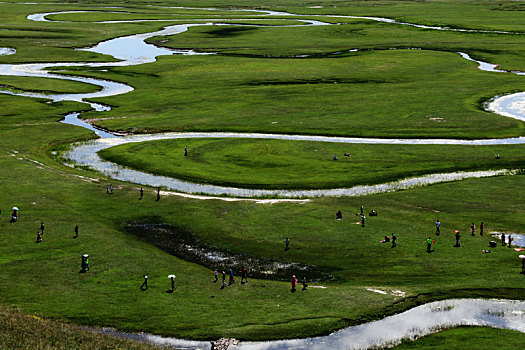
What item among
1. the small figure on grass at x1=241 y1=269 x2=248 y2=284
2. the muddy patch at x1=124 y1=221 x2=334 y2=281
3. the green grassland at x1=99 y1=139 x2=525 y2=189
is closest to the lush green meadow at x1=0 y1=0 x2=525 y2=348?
the green grassland at x1=99 y1=139 x2=525 y2=189

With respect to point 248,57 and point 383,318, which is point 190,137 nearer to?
point 383,318

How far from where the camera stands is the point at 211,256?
59438 mm

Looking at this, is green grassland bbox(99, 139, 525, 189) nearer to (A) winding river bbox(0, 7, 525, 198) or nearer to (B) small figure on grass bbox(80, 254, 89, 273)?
(A) winding river bbox(0, 7, 525, 198)

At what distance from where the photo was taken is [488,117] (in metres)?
111

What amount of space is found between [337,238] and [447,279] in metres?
12.1

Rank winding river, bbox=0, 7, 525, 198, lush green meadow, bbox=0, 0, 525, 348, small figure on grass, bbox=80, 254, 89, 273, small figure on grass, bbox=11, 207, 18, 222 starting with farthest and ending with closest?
winding river, bbox=0, 7, 525, 198 < small figure on grass, bbox=11, 207, 18, 222 < small figure on grass, bbox=80, 254, 89, 273 < lush green meadow, bbox=0, 0, 525, 348

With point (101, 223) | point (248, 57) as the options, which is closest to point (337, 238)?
point (101, 223)

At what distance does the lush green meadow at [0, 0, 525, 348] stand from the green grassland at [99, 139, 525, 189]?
37cm

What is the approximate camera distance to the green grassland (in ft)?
270

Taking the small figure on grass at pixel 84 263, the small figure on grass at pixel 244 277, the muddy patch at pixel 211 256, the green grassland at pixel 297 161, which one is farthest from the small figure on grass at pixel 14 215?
the small figure on grass at pixel 244 277

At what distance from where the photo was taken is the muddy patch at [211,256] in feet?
181

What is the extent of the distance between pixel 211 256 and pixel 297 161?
3250cm

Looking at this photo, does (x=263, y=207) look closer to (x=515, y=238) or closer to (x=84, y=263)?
(x=84, y=263)

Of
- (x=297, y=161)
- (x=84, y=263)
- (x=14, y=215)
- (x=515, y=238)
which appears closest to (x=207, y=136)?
(x=297, y=161)
